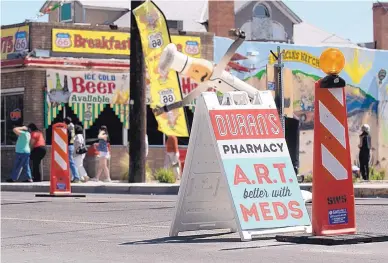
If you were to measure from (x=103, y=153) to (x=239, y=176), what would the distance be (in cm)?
1824

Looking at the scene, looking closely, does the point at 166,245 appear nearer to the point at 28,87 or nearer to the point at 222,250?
the point at 222,250

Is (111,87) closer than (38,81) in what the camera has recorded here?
No

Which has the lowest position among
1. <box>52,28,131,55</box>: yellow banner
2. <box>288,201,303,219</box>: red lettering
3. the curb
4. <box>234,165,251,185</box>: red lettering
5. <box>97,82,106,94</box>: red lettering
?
the curb

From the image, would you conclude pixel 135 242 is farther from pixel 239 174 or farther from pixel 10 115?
pixel 10 115

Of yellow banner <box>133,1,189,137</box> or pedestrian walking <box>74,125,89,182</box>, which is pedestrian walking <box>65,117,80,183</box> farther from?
yellow banner <box>133,1,189,137</box>

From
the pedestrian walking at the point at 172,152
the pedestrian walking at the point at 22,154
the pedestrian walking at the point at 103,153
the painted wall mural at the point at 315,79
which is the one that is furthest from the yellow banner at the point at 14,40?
the painted wall mural at the point at 315,79

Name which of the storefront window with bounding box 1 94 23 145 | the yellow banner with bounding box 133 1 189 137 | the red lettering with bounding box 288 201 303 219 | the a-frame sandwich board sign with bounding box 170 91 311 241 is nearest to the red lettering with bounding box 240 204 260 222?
the a-frame sandwich board sign with bounding box 170 91 311 241

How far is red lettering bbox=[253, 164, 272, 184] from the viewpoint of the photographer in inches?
406

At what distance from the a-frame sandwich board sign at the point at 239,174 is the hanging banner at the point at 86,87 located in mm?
19703

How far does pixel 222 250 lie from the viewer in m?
9.48

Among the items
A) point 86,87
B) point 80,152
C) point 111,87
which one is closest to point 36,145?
point 80,152

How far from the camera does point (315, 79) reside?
34094 mm

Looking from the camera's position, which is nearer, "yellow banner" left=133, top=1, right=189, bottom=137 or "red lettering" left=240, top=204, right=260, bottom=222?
"red lettering" left=240, top=204, right=260, bottom=222

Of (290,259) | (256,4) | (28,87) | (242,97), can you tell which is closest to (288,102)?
(28,87)
